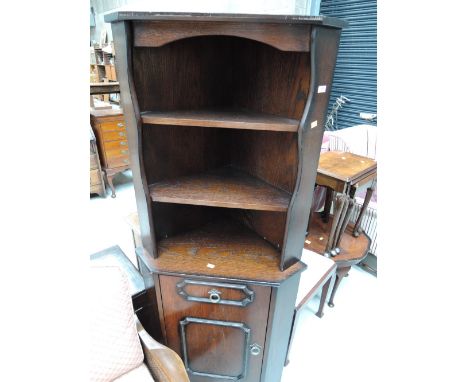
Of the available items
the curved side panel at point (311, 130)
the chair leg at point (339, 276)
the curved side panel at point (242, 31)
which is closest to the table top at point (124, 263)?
the curved side panel at point (311, 130)

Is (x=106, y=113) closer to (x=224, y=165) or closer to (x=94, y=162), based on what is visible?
(x=94, y=162)

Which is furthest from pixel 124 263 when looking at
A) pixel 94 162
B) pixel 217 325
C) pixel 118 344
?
pixel 94 162

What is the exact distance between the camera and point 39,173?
0.87ft

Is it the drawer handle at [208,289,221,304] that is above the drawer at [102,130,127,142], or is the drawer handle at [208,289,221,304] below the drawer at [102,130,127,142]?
below

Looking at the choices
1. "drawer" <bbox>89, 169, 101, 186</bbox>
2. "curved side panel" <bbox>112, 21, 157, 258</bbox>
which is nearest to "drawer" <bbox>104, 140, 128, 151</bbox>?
"drawer" <bbox>89, 169, 101, 186</bbox>

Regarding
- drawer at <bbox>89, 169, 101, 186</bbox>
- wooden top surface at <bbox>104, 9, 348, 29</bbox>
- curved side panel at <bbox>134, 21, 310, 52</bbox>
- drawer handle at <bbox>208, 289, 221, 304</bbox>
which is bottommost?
drawer at <bbox>89, 169, 101, 186</bbox>

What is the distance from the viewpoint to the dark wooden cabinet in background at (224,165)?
0.74m

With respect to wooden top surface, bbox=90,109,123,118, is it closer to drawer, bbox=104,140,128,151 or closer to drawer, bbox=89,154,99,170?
drawer, bbox=104,140,128,151

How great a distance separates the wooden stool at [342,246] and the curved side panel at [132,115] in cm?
130

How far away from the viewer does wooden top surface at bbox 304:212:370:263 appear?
1888 millimetres

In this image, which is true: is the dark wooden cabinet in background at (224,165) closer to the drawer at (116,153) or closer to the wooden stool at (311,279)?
the wooden stool at (311,279)

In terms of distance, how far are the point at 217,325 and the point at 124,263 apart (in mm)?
690

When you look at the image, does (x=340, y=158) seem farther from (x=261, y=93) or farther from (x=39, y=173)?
(x=39, y=173)

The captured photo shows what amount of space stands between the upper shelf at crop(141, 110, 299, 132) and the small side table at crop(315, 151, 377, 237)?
921 mm
